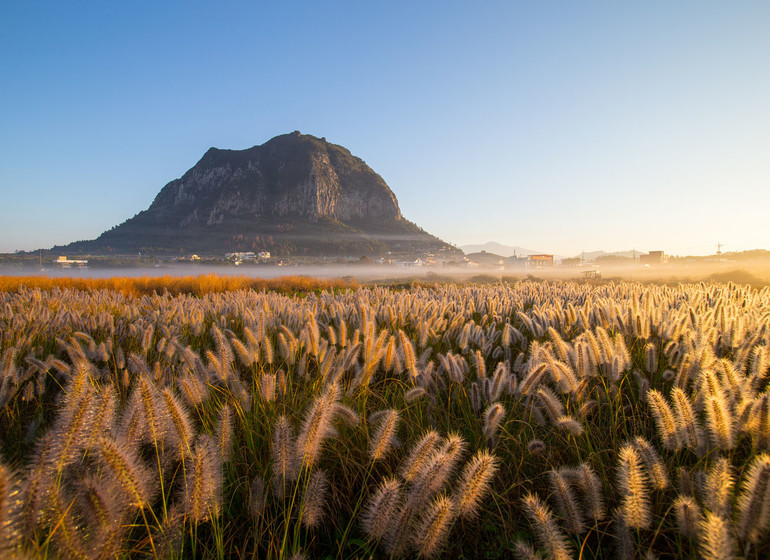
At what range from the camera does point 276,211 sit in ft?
541

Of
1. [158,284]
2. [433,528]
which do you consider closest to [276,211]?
[158,284]

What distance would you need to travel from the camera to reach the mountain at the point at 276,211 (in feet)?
429

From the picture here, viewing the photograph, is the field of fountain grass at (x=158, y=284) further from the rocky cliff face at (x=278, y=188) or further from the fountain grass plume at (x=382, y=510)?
the rocky cliff face at (x=278, y=188)

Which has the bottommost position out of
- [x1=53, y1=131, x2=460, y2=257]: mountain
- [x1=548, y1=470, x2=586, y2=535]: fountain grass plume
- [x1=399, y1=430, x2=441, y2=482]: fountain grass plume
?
[x1=548, y1=470, x2=586, y2=535]: fountain grass plume

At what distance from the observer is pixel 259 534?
1.46m

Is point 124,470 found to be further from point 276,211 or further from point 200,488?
point 276,211

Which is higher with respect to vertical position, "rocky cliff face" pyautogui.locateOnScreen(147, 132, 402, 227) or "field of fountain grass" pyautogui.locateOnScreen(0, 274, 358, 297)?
"rocky cliff face" pyautogui.locateOnScreen(147, 132, 402, 227)

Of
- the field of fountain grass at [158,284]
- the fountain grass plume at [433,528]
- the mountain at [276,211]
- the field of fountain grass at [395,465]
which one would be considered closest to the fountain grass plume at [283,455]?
the field of fountain grass at [395,465]

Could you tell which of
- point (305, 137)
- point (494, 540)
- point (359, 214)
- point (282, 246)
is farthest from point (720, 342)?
point (305, 137)

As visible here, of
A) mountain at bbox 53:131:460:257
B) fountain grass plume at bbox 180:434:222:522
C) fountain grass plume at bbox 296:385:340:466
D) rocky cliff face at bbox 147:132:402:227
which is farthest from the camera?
rocky cliff face at bbox 147:132:402:227

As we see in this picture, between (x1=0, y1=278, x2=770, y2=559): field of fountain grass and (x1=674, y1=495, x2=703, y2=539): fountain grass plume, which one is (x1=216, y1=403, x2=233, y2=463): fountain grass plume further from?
(x1=674, y1=495, x2=703, y2=539): fountain grass plume

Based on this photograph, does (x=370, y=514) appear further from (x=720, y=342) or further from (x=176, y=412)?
(x=720, y=342)

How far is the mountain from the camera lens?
130625mm

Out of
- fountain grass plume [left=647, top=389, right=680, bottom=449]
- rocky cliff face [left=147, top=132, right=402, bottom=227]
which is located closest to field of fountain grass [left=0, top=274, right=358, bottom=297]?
fountain grass plume [left=647, top=389, right=680, bottom=449]
